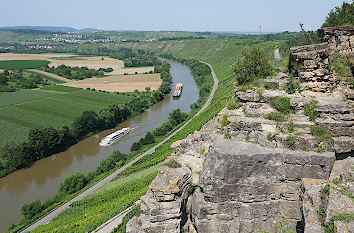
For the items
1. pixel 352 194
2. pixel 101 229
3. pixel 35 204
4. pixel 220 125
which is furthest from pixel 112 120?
pixel 352 194

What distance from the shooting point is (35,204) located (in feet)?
92.3

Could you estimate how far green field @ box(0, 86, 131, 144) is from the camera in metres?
53.0

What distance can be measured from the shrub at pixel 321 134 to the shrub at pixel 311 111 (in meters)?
0.60

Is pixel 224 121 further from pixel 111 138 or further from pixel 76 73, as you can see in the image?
pixel 76 73

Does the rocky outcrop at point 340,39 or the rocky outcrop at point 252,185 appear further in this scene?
the rocky outcrop at point 340,39

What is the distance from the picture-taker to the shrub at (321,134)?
362 inches

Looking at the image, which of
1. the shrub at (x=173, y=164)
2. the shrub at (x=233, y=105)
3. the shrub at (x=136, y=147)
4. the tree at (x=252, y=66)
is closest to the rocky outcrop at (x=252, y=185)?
the shrub at (x=173, y=164)

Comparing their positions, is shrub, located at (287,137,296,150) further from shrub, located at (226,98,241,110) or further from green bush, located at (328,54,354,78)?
green bush, located at (328,54,354,78)

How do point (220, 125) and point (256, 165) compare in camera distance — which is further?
point (220, 125)

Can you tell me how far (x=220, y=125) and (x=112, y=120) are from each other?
48.0 metres

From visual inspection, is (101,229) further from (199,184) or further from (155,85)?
(155,85)

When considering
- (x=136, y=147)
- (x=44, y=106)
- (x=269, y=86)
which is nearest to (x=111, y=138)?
(x=136, y=147)

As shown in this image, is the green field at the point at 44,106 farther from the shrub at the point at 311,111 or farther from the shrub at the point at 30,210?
the shrub at the point at 311,111

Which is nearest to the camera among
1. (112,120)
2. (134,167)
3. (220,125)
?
(220,125)
